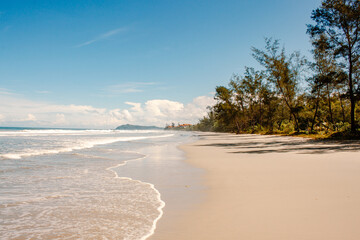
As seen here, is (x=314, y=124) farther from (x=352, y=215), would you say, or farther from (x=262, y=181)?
(x=352, y=215)

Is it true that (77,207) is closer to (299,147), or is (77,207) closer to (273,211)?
(273,211)

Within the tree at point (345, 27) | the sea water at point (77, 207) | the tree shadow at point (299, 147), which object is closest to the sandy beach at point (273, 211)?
the sea water at point (77, 207)

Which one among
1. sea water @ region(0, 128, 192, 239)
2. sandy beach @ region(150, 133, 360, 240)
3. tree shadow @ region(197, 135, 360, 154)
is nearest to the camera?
sandy beach @ region(150, 133, 360, 240)

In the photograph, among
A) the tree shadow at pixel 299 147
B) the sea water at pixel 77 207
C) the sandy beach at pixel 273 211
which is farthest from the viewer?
the tree shadow at pixel 299 147

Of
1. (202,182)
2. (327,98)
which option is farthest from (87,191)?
(327,98)

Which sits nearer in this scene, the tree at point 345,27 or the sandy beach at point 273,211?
the sandy beach at point 273,211

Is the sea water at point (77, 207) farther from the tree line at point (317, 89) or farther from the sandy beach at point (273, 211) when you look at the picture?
the tree line at point (317, 89)

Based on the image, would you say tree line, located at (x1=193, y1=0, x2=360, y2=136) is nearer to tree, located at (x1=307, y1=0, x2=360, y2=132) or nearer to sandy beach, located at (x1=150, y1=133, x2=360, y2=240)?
tree, located at (x1=307, y1=0, x2=360, y2=132)

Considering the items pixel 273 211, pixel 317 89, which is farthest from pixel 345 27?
pixel 273 211

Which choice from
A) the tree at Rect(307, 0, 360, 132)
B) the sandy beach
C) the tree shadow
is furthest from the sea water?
the tree at Rect(307, 0, 360, 132)

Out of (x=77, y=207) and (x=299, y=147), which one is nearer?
(x=77, y=207)

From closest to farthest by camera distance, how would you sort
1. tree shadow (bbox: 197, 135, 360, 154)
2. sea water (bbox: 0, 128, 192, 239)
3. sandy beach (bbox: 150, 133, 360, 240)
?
sandy beach (bbox: 150, 133, 360, 240)
sea water (bbox: 0, 128, 192, 239)
tree shadow (bbox: 197, 135, 360, 154)

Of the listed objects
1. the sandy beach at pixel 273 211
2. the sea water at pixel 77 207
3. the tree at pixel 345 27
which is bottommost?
the sea water at pixel 77 207

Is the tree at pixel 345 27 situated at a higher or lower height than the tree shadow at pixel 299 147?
higher
